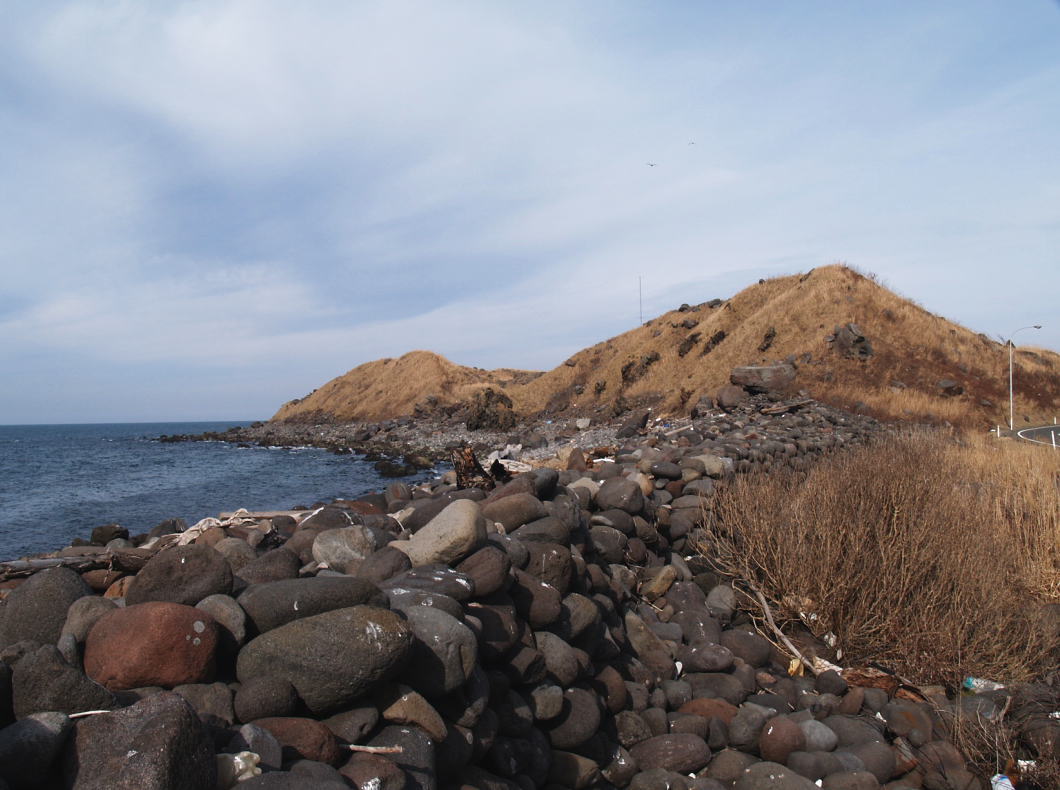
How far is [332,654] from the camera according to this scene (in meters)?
2.93

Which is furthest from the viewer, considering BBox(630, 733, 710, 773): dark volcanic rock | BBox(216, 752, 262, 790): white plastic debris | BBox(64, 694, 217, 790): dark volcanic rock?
BBox(630, 733, 710, 773): dark volcanic rock

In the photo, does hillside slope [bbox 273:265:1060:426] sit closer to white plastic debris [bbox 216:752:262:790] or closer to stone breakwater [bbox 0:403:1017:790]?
stone breakwater [bbox 0:403:1017:790]

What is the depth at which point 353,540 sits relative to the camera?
15.3 feet

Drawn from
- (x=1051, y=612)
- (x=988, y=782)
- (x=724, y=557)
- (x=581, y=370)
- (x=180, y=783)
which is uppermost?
(x=581, y=370)

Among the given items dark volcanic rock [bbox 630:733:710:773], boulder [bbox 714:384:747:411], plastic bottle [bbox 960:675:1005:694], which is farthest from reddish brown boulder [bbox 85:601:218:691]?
boulder [bbox 714:384:747:411]

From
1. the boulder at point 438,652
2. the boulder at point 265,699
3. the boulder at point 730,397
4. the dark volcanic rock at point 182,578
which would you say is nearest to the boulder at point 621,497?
the boulder at point 438,652

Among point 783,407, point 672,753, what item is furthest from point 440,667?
point 783,407

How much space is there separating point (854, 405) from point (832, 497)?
613 inches

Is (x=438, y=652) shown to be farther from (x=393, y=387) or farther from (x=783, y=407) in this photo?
(x=393, y=387)

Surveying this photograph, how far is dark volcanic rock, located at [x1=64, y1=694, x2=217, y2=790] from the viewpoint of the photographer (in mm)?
2078

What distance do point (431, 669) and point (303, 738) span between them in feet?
2.51

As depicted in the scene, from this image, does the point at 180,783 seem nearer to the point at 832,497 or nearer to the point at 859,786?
the point at 859,786

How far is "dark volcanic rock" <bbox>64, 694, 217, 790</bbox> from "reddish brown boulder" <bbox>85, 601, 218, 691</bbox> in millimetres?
→ 515

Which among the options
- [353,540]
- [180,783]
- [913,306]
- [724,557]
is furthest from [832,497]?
[913,306]
